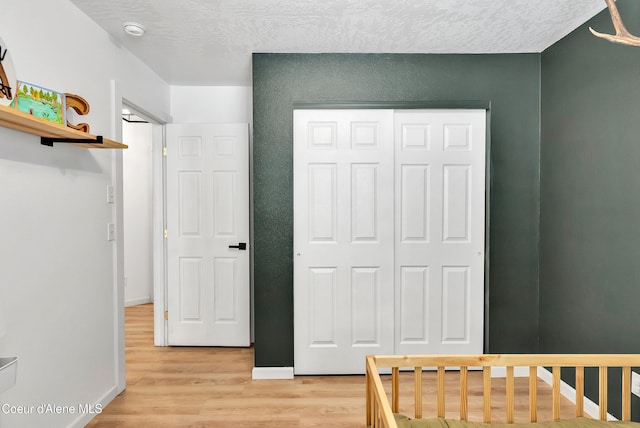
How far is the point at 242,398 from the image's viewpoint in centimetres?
262

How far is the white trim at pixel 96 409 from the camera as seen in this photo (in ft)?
7.22

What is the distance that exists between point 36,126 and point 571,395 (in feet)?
11.0

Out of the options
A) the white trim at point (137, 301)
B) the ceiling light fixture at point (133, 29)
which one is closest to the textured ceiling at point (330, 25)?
the ceiling light fixture at point (133, 29)

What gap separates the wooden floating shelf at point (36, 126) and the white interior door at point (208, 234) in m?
1.47

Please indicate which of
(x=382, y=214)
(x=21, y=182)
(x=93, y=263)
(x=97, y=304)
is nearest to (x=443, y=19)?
(x=382, y=214)

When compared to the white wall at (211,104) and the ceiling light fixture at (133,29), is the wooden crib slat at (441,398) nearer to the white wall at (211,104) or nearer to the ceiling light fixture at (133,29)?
the ceiling light fixture at (133,29)

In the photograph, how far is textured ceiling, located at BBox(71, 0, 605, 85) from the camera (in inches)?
87.3

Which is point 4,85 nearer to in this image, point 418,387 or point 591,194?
point 418,387

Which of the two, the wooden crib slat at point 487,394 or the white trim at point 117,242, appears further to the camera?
the white trim at point 117,242

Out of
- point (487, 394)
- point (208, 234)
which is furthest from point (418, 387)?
point (208, 234)

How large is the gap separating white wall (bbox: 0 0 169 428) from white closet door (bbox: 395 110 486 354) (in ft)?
6.59

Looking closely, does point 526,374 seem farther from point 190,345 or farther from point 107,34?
point 107,34

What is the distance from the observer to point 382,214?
2.98m

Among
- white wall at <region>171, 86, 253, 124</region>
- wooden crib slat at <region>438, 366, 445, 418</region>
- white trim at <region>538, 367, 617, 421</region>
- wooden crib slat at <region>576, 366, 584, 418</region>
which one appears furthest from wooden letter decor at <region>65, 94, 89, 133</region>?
white trim at <region>538, 367, 617, 421</region>
